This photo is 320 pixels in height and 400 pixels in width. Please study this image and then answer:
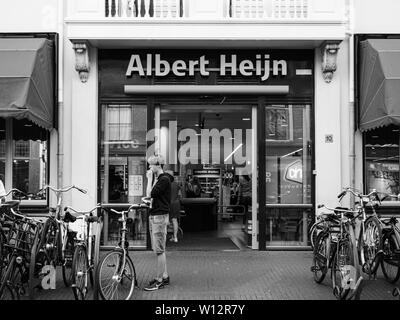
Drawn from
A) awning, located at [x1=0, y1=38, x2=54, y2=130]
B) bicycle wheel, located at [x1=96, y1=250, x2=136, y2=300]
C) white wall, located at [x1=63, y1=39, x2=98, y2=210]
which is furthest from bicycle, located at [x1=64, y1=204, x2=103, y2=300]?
white wall, located at [x1=63, y1=39, x2=98, y2=210]

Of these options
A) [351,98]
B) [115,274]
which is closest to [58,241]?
[115,274]

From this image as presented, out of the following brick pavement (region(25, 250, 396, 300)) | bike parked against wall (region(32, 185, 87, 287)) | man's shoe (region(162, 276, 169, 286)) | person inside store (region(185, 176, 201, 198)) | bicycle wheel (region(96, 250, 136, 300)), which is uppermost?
person inside store (region(185, 176, 201, 198))

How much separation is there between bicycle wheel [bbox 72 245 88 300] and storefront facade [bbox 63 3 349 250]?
11.2ft

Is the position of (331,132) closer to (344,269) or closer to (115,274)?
(344,269)

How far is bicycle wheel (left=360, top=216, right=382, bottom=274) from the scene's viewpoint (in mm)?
7627

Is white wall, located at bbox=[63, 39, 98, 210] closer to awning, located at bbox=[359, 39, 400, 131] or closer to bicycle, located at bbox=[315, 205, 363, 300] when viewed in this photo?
bicycle, located at bbox=[315, 205, 363, 300]

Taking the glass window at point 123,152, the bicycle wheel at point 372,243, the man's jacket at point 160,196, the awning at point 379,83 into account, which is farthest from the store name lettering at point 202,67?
the bicycle wheel at point 372,243

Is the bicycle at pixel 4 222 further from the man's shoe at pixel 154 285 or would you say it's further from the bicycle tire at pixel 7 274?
the man's shoe at pixel 154 285

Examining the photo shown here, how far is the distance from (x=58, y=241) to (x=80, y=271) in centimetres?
67

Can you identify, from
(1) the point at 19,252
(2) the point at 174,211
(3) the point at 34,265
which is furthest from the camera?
(2) the point at 174,211

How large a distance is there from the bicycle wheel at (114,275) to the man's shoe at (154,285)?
0.45 meters

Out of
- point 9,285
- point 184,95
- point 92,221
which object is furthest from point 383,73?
point 9,285

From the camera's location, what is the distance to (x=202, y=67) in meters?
10.5
